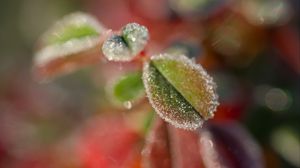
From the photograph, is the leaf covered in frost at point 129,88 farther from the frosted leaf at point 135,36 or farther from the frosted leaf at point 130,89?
the frosted leaf at point 135,36

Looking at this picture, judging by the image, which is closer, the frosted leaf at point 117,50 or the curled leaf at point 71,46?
the frosted leaf at point 117,50

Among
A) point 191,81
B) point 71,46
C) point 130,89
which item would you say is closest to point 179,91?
point 191,81

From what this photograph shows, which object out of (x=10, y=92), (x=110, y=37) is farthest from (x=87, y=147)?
(x=10, y=92)

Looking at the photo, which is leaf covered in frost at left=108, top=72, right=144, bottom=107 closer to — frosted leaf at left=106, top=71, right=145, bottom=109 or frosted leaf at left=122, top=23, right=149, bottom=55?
frosted leaf at left=106, top=71, right=145, bottom=109

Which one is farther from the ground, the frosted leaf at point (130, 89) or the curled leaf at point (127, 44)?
the curled leaf at point (127, 44)

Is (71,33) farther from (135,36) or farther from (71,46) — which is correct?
(135,36)

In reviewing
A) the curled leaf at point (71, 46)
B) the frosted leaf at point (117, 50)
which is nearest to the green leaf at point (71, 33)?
the curled leaf at point (71, 46)
